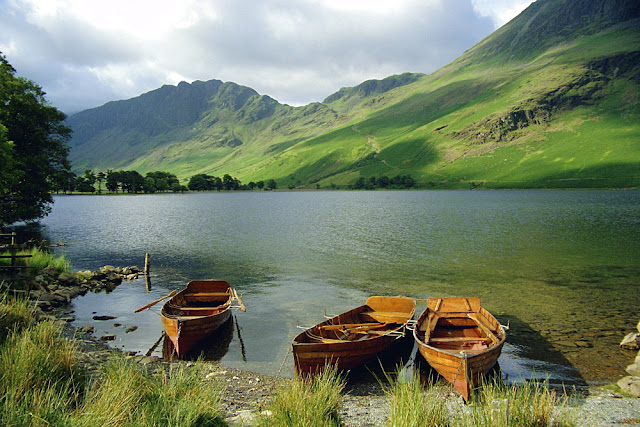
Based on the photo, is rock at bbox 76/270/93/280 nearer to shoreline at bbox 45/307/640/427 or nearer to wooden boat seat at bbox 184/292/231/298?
wooden boat seat at bbox 184/292/231/298

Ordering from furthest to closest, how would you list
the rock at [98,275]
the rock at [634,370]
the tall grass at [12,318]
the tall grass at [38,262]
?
1. the rock at [98,275]
2. the tall grass at [38,262]
3. the rock at [634,370]
4. the tall grass at [12,318]

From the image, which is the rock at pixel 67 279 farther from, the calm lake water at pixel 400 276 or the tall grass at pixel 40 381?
the tall grass at pixel 40 381

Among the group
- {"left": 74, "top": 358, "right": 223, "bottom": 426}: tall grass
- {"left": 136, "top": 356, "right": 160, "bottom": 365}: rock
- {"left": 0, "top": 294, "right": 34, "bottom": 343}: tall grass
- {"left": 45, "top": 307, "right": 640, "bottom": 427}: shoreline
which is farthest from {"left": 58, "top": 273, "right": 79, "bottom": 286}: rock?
{"left": 74, "top": 358, "right": 223, "bottom": 426}: tall grass

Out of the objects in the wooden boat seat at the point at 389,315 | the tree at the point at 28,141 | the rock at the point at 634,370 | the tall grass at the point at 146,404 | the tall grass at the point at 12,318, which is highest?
the tree at the point at 28,141

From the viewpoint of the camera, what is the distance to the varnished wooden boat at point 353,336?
16484 mm

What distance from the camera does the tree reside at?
51.2m

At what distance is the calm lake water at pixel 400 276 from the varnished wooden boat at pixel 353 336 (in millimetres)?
2614

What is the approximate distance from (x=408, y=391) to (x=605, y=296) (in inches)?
1177

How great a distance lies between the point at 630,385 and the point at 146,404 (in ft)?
60.9

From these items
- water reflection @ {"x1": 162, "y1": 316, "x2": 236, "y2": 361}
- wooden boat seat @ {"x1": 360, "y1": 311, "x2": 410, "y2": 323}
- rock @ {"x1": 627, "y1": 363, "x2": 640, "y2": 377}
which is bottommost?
water reflection @ {"x1": 162, "y1": 316, "x2": 236, "y2": 361}

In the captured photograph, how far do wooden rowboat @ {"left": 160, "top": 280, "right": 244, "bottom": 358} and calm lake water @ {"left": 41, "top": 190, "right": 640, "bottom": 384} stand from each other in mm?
1638

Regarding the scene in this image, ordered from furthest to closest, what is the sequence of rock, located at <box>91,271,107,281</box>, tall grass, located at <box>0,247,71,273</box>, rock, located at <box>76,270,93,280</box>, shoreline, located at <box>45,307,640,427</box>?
rock, located at <box>91,271,107,281</box> → rock, located at <box>76,270,93,280</box> → tall grass, located at <box>0,247,71,273</box> → shoreline, located at <box>45,307,640,427</box>

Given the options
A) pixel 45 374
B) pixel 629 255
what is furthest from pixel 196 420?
pixel 629 255

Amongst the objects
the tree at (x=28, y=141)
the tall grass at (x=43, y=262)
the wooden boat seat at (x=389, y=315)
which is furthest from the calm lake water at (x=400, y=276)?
the tree at (x=28, y=141)
